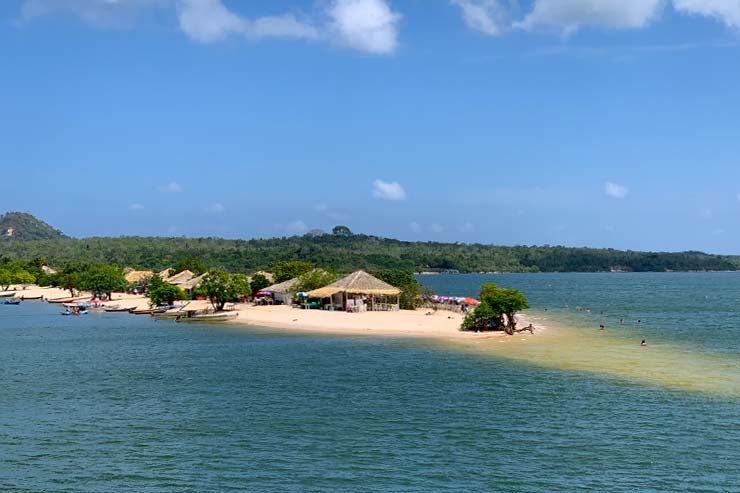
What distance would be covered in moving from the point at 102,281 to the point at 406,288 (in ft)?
141

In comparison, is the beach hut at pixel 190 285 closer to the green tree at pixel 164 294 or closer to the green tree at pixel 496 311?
the green tree at pixel 164 294

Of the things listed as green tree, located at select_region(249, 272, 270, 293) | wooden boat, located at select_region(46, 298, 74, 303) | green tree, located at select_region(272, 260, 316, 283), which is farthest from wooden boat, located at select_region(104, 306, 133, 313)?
wooden boat, located at select_region(46, 298, 74, 303)

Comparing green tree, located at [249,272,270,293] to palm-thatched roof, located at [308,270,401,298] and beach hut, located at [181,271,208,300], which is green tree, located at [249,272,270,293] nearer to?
beach hut, located at [181,271,208,300]

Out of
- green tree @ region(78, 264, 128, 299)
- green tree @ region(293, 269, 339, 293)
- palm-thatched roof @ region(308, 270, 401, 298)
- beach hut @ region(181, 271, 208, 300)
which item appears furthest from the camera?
green tree @ region(78, 264, 128, 299)

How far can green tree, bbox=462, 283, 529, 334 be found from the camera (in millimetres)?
50906

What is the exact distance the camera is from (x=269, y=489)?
60.9 ft

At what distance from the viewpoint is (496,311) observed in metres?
51.3

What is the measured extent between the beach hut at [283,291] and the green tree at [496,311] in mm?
28144

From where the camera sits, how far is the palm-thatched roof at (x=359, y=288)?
218 ft

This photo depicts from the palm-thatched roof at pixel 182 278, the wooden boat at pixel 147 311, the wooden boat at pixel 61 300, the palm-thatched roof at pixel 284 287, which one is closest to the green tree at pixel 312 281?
the palm-thatched roof at pixel 284 287

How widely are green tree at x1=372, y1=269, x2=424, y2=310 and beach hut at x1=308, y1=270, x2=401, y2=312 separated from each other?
1387mm

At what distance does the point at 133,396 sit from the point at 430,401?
39.5 feet

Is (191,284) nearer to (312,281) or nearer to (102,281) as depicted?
(102,281)

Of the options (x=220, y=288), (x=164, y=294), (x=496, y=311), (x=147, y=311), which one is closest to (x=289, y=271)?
(x=164, y=294)
